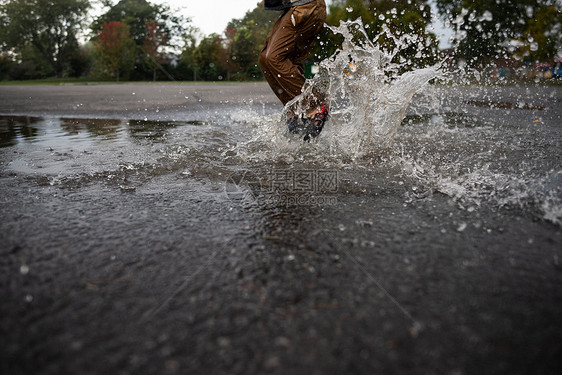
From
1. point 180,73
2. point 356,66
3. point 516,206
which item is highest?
point 180,73

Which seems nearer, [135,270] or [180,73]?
[135,270]

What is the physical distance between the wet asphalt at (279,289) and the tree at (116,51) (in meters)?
44.2

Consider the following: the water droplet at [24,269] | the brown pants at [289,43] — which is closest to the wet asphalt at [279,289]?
the water droplet at [24,269]

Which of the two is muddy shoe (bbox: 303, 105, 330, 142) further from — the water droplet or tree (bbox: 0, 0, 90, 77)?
tree (bbox: 0, 0, 90, 77)

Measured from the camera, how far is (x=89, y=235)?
66.4 inches

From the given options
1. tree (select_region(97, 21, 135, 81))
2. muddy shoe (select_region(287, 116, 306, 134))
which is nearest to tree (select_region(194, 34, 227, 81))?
tree (select_region(97, 21, 135, 81))

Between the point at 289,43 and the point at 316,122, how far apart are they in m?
0.73

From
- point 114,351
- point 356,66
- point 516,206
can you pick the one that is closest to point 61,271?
point 114,351

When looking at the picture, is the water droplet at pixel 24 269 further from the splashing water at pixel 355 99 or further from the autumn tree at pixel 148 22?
the autumn tree at pixel 148 22

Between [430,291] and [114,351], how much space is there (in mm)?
939

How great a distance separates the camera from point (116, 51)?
41469 millimetres

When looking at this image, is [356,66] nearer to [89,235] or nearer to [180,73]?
[89,235]

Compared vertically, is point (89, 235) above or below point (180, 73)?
below

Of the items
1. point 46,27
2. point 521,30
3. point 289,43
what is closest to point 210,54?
point 521,30
